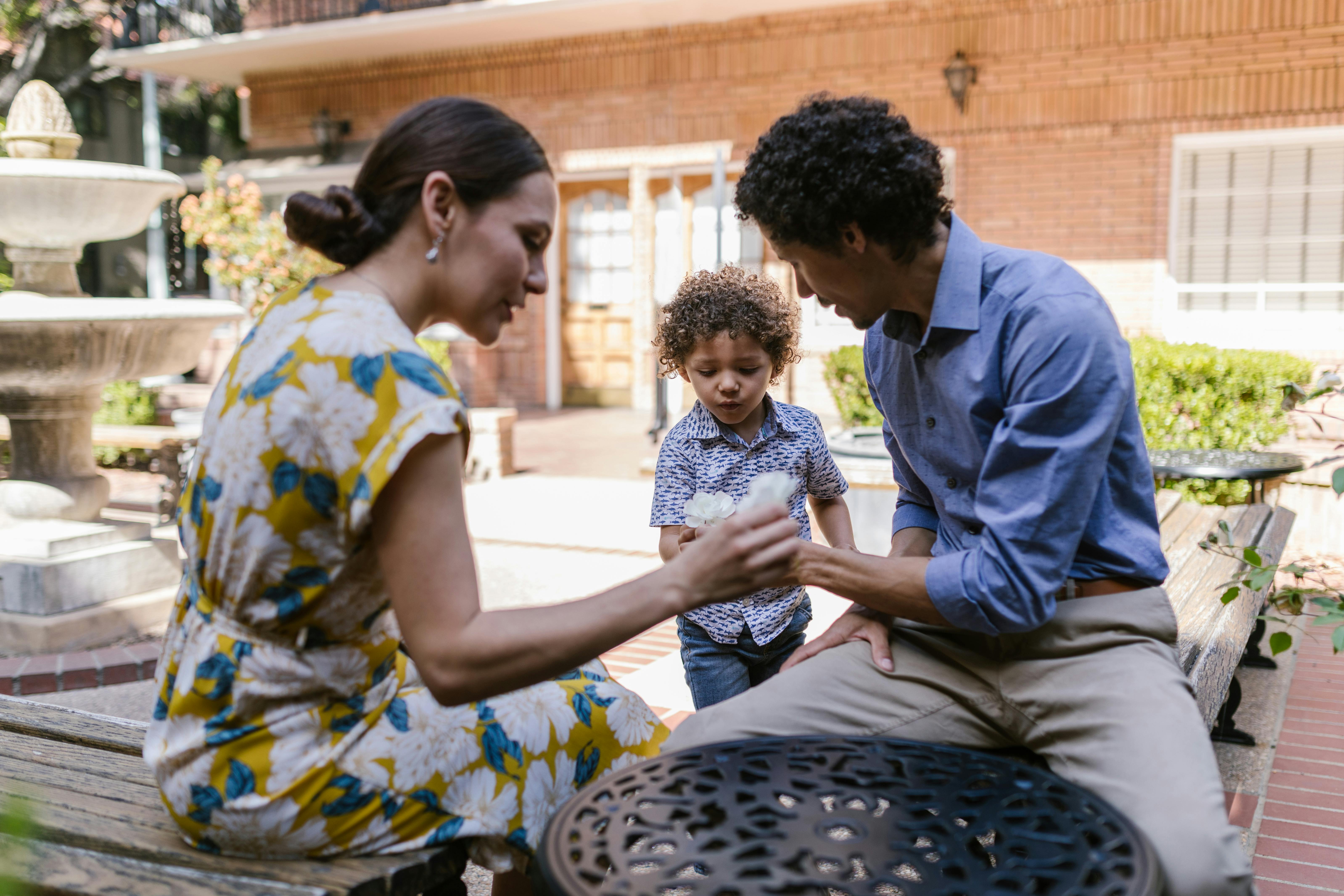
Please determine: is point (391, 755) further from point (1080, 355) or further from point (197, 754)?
point (1080, 355)

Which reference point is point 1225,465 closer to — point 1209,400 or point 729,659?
point 1209,400

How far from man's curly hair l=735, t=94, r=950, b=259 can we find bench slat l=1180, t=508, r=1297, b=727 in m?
1.04

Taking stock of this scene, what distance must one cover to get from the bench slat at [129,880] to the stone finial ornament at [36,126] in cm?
464

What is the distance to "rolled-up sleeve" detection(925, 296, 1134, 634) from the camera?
1.79 m

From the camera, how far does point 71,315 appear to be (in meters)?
4.80

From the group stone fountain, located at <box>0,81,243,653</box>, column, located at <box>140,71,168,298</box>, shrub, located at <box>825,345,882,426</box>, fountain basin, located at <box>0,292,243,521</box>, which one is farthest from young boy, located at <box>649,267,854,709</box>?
column, located at <box>140,71,168,298</box>

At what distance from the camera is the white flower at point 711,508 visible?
6.76 ft

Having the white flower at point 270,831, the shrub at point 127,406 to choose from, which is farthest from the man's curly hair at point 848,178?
the shrub at point 127,406

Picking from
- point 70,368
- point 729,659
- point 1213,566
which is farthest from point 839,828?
point 70,368

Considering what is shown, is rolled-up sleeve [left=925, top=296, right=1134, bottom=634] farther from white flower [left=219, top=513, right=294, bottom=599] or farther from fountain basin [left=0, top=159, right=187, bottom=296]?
fountain basin [left=0, top=159, right=187, bottom=296]

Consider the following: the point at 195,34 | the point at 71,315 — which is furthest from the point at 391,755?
the point at 195,34

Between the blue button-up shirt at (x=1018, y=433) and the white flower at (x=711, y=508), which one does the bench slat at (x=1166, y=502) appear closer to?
the blue button-up shirt at (x=1018, y=433)

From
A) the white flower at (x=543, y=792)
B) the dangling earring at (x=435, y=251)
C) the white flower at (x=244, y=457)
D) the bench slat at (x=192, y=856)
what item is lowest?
the bench slat at (x=192, y=856)

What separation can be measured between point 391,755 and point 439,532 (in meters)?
0.39
